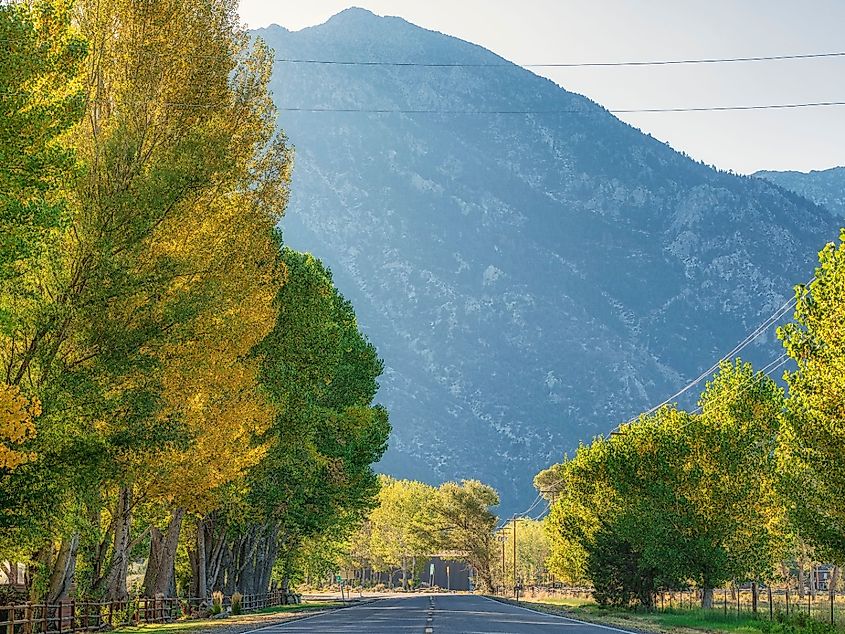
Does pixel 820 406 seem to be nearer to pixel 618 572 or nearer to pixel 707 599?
pixel 707 599

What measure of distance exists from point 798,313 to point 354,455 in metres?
33.1

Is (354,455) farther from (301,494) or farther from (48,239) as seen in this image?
(48,239)

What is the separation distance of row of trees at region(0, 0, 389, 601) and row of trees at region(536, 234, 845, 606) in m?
15.4

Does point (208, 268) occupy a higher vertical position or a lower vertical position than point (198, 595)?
higher

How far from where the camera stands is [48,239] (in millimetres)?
23891

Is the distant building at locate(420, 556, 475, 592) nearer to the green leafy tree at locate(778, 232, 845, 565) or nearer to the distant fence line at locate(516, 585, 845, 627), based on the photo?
the distant fence line at locate(516, 585, 845, 627)

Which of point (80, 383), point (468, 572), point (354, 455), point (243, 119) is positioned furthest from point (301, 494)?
point (468, 572)

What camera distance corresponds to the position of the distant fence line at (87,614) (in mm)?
27469

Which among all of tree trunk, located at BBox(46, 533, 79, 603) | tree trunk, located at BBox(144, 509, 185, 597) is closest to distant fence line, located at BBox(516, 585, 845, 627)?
tree trunk, located at BBox(144, 509, 185, 597)

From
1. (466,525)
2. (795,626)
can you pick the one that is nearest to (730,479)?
(795,626)

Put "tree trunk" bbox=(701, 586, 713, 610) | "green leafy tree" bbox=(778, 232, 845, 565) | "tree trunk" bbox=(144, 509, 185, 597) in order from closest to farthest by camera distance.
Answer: "green leafy tree" bbox=(778, 232, 845, 565), "tree trunk" bbox=(144, 509, 185, 597), "tree trunk" bbox=(701, 586, 713, 610)

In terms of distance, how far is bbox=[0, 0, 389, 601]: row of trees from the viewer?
2100cm

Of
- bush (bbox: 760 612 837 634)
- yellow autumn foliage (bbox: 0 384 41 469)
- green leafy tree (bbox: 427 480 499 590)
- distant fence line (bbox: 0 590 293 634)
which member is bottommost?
bush (bbox: 760 612 837 634)

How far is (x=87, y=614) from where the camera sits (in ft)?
108
